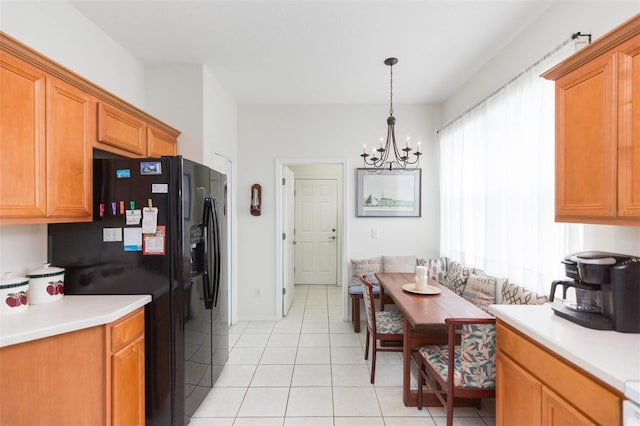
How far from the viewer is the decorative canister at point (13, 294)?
56.2 inches

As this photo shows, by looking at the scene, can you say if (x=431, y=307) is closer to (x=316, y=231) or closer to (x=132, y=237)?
(x=132, y=237)

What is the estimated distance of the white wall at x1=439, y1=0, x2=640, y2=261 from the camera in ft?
4.92

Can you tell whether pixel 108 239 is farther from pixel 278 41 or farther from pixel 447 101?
pixel 447 101

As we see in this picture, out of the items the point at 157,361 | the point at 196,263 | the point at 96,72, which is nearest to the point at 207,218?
the point at 196,263

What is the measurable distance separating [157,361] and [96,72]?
87.3 inches

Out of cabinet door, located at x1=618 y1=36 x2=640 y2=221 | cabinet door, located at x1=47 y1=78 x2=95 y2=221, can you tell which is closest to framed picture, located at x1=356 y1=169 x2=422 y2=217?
cabinet door, located at x1=618 y1=36 x2=640 y2=221

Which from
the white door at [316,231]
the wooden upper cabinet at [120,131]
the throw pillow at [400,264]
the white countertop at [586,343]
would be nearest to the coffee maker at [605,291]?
the white countertop at [586,343]

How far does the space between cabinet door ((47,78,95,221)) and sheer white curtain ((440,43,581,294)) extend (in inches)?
117

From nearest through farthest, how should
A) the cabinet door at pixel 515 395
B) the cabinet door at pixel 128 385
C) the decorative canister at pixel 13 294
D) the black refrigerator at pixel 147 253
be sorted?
the cabinet door at pixel 515 395
the decorative canister at pixel 13 294
the cabinet door at pixel 128 385
the black refrigerator at pixel 147 253

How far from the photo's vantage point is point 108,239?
6.01 feet

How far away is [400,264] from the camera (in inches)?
140

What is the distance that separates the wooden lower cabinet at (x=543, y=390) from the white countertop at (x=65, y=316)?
2069 millimetres

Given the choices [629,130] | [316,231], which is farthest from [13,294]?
[316,231]

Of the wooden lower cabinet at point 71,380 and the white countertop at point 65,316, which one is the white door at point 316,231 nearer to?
the white countertop at point 65,316
